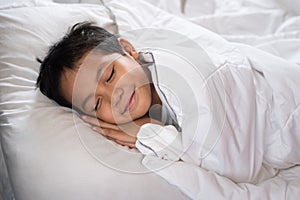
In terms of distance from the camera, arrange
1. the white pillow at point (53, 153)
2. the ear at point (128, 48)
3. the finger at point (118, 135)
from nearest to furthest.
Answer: the white pillow at point (53, 153)
the finger at point (118, 135)
the ear at point (128, 48)

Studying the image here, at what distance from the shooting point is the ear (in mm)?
1019

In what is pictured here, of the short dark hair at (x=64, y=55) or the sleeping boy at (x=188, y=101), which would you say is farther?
the short dark hair at (x=64, y=55)

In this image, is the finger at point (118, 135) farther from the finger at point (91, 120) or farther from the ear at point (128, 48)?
the ear at point (128, 48)

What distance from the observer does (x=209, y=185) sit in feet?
2.69

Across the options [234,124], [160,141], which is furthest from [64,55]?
[234,124]

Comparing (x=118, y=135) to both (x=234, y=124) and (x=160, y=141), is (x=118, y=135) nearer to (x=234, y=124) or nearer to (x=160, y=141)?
(x=160, y=141)

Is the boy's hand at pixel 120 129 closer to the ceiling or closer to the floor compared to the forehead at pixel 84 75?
closer to the floor

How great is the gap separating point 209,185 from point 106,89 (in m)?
0.30

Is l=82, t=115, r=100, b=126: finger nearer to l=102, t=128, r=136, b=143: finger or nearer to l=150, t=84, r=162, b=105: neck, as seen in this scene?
l=102, t=128, r=136, b=143: finger

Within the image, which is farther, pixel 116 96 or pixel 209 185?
pixel 116 96

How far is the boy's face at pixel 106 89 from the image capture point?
0.93 metres

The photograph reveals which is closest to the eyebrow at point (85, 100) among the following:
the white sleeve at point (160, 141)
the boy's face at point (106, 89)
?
the boy's face at point (106, 89)

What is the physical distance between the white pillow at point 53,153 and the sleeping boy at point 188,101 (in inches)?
1.9

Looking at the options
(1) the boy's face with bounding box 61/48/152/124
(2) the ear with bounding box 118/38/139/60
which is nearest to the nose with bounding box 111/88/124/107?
(1) the boy's face with bounding box 61/48/152/124
